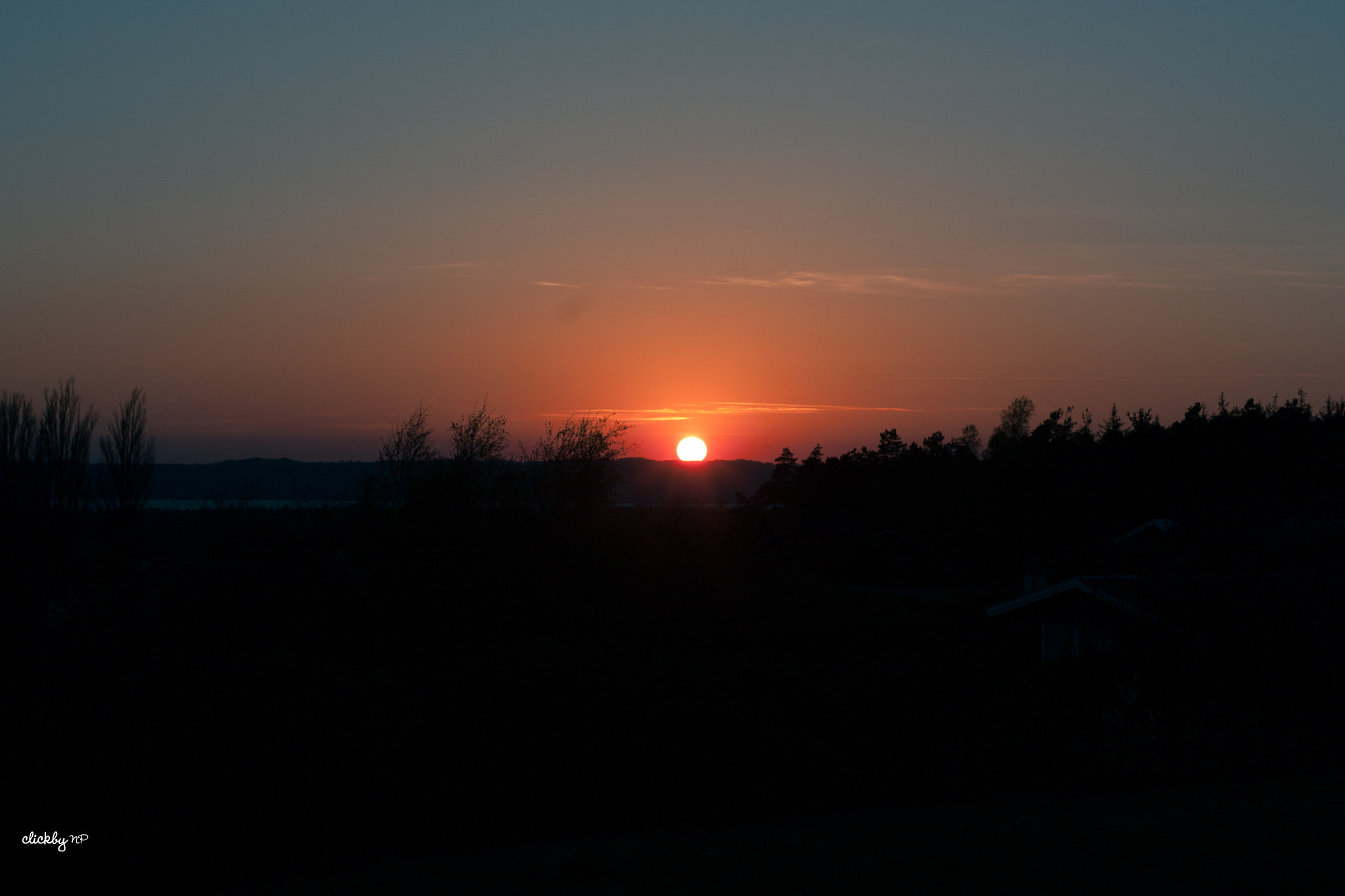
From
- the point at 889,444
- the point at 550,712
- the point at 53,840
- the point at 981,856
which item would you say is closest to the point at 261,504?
the point at 550,712

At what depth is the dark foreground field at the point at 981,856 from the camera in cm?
662

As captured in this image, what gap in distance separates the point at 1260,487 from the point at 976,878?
14.4 metres

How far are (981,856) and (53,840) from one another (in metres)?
10.6

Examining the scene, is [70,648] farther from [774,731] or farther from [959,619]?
[959,619]

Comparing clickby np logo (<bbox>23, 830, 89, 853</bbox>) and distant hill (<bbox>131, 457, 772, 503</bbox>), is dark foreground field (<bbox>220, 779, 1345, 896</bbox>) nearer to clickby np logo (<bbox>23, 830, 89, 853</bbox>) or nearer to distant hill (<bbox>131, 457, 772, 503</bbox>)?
clickby np logo (<bbox>23, 830, 89, 853</bbox>)

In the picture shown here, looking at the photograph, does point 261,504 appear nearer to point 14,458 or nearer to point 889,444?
point 14,458

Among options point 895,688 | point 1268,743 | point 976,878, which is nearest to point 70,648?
point 895,688

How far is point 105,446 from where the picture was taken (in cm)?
4303

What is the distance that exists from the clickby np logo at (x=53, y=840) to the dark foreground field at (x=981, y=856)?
6.16 ft

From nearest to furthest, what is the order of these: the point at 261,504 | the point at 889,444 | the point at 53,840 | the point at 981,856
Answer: the point at 981,856 → the point at 53,840 → the point at 261,504 → the point at 889,444

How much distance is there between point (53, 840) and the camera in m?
11.9

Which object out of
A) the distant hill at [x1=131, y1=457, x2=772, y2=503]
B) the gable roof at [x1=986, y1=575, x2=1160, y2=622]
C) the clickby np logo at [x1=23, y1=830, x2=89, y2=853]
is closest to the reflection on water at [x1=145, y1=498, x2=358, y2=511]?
the distant hill at [x1=131, y1=457, x2=772, y2=503]

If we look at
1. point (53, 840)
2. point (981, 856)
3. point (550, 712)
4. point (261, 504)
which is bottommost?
point (53, 840)

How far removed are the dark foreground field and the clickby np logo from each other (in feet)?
6.16
